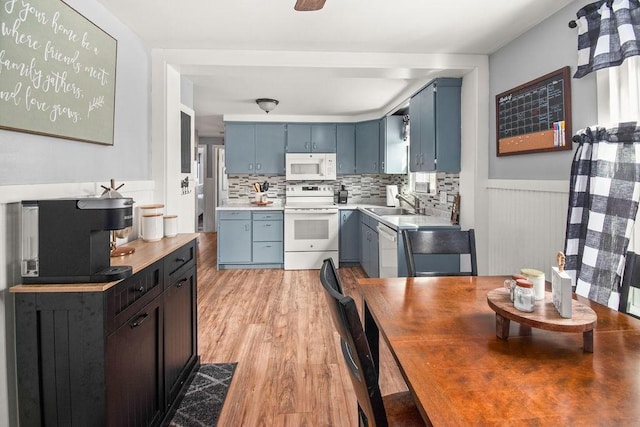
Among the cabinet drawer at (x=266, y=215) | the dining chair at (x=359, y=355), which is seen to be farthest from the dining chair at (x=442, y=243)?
the cabinet drawer at (x=266, y=215)

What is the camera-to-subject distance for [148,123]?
2.76 meters

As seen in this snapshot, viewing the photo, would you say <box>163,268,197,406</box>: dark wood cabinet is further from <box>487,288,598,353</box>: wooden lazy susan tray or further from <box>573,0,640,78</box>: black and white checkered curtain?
<box>573,0,640,78</box>: black and white checkered curtain

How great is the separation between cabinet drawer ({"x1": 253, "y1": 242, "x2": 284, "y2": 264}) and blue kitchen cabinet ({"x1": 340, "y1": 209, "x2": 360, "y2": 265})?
2.91ft

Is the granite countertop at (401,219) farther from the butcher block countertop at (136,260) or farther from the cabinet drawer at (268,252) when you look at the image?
the butcher block countertop at (136,260)

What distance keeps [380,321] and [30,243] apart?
4.19ft

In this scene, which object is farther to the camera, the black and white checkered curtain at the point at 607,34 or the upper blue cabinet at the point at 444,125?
the upper blue cabinet at the point at 444,125

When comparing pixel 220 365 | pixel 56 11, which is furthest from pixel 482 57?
pixel 220 365

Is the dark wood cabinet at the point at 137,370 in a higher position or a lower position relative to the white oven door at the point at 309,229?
lower

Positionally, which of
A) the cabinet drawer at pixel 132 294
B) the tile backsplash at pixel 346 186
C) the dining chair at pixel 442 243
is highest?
the tile backsplash at pixel 346 186

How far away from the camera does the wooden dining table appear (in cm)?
77

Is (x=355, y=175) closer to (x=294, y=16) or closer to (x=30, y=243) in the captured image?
(x=294, y=16)

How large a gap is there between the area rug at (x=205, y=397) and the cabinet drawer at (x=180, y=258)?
72 cm

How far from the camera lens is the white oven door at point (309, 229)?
5.25 m

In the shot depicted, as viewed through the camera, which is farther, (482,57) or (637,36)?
(482,57)
